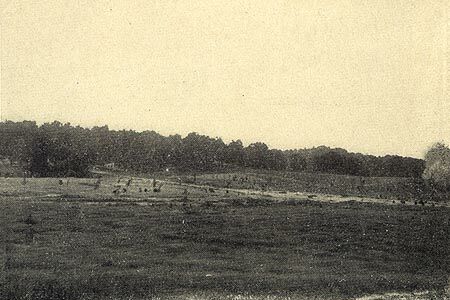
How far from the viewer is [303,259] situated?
3622 centimetres

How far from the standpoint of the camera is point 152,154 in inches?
4304

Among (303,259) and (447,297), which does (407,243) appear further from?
(447,297)

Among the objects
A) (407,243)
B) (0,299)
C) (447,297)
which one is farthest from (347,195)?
(0,299)

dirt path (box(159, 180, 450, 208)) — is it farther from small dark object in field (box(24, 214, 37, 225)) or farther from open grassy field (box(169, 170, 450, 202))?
small dark object in field (box(24, 214, 37, 225))

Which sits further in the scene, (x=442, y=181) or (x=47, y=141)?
(x=442, y=181)

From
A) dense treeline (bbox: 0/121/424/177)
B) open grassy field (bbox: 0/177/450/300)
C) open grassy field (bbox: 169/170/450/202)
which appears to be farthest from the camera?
open grassy field (bbox: 169/170/450/202)

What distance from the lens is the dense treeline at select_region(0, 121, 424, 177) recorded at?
8250 centimetres

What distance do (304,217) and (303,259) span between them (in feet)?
52.5

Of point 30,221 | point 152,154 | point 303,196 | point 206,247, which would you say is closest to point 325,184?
point 303,196

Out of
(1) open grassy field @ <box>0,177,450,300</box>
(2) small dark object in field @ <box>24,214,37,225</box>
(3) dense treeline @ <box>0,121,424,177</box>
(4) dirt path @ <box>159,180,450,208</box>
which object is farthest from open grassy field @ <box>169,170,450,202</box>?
(2) small dark object in field @ <box>24,214,37,225</box>

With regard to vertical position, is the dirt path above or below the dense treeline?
below

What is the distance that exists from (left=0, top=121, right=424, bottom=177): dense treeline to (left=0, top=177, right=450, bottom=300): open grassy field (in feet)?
60.0

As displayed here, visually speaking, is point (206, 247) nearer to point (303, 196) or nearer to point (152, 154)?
point (303, 196)

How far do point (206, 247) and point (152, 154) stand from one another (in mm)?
72413
